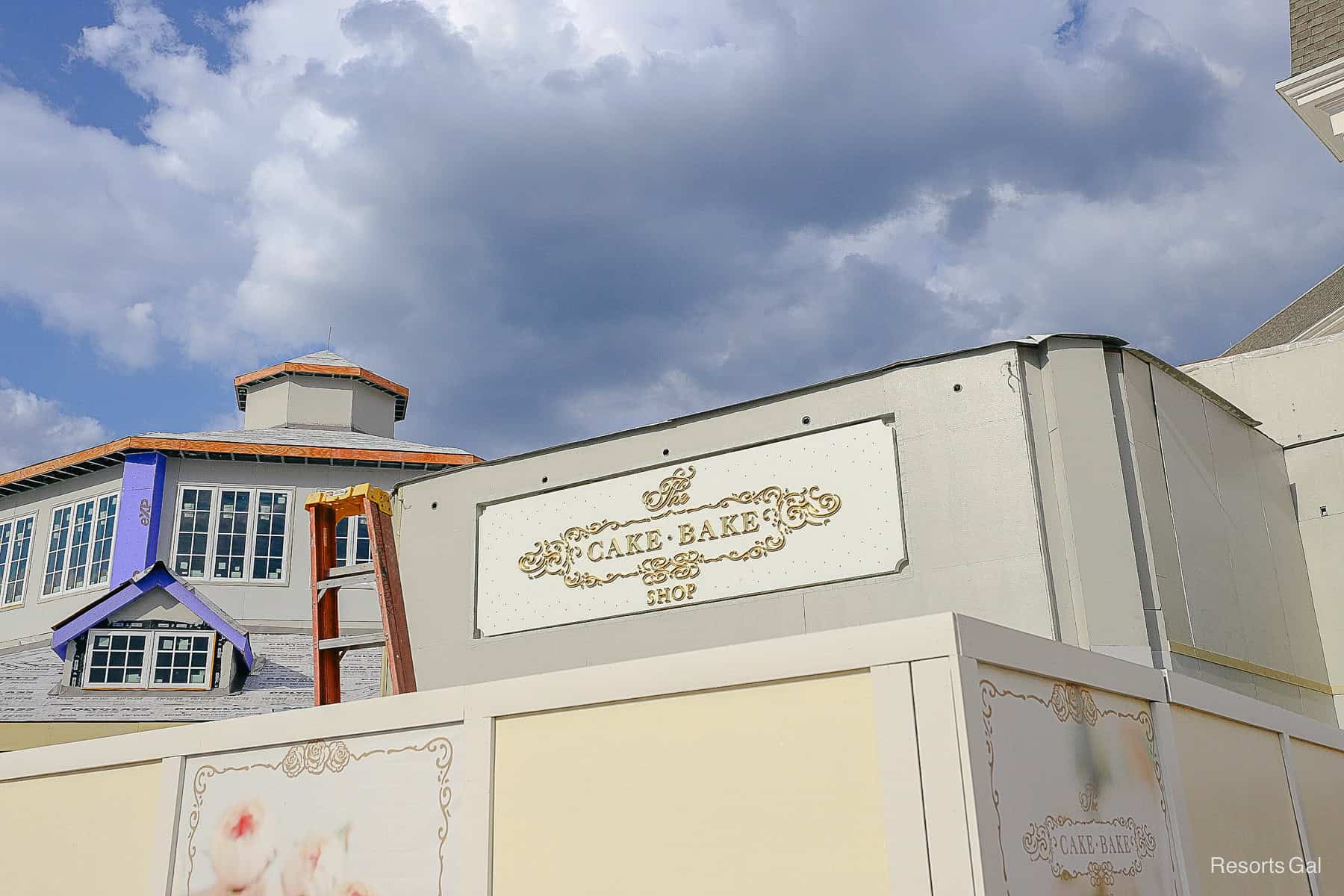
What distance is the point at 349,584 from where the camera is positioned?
8.73m

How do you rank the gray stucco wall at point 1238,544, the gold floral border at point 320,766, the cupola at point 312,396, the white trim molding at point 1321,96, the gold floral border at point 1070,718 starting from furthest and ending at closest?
the cupola at point 312,396 < the white trim molding at point 1321,96 < the gray stucco wall at point 1238,544 < the gold floral border at point 320,766 < the gold floral border at point 1070,718

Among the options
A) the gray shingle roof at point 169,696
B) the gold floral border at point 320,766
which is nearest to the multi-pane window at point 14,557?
the gray shingle roof at point 169,696

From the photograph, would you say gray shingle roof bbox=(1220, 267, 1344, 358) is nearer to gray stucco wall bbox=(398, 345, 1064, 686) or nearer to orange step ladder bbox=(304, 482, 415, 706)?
gray stucco wall bbox=(398, 345, 1064, 686)

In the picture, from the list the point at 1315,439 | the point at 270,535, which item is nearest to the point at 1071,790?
the point at 1315,439

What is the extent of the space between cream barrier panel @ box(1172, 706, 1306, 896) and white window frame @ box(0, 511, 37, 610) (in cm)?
2260

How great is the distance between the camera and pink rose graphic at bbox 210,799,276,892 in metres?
6.49

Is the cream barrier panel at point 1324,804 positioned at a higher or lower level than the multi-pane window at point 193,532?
lower

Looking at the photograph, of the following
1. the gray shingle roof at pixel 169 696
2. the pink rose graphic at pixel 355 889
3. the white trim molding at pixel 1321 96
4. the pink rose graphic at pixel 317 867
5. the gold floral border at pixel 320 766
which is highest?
the white trim molding at pixel 1321 96

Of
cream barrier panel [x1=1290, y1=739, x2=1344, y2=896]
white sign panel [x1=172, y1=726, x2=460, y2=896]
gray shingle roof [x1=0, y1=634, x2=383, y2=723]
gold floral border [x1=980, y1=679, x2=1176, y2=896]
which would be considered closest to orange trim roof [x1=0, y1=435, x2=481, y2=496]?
gray shingle roof [x1=0, y1=634, x2=383, y2=723]

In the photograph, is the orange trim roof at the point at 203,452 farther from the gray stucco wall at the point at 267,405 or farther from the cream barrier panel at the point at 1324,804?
the cream barrier panel at the point at 1324,804

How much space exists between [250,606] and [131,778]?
1475 centimetres

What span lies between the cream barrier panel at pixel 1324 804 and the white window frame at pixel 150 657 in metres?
16.2

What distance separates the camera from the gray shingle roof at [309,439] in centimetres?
2297

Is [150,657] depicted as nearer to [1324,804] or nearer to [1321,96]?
[1324,804]
